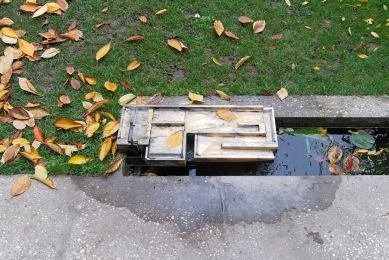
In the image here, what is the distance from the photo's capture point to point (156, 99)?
313cm

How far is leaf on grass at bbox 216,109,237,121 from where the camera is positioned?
2922 millimetres

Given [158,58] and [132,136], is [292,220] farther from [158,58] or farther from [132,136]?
[158,58]

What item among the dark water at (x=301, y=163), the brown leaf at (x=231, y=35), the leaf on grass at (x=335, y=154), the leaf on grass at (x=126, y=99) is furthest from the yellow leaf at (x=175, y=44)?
the leaf on grass at (x=335, y=154)

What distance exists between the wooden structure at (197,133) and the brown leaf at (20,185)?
2.19ft

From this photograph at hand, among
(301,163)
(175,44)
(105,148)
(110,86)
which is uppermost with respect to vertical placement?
(175,44)

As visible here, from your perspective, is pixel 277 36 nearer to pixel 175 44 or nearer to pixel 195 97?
pixel 175 44

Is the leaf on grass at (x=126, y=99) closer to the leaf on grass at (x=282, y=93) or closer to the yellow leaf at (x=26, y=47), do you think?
the yellow leaf at (x=26, y=47)

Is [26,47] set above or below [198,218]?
above

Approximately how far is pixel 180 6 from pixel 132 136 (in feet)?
5.98

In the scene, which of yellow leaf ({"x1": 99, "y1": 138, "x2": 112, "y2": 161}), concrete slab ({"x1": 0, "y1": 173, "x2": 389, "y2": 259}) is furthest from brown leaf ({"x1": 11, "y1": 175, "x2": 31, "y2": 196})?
yellow leaf ({"x1": 99, "y1": 138, "x2": 112, "y2": 161})

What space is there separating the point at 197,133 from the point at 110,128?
0.68 m

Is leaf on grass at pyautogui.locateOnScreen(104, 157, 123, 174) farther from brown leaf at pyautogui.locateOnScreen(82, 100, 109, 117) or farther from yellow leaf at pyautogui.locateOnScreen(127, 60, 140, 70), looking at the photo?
yellow leaf at pyautogui.locateOnScreen(127, 60, 140, 70)

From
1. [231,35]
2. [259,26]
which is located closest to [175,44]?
[231,35]

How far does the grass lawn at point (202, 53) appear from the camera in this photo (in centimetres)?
319
